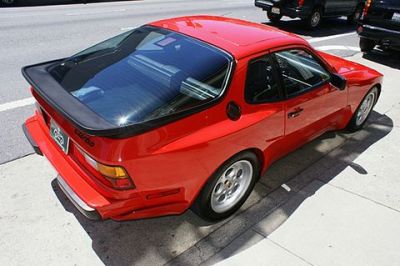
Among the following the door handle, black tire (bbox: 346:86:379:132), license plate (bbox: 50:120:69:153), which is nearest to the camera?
license plate (bbox: 50:120:69:153)

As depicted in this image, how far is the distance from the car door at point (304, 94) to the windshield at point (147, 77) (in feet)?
2.64

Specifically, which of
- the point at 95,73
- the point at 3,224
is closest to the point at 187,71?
the point at 95,73

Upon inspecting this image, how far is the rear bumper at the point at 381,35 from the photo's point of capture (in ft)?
25.8

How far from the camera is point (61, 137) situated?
296 centimetres

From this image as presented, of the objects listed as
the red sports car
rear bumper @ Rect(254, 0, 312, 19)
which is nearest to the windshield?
the red sports car

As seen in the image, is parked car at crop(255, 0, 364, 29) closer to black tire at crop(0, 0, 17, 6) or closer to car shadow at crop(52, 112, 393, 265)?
car shadow at crop(52, 112, 393, 265)

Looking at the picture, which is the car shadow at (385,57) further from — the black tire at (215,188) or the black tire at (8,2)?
the black tire at (8,2)

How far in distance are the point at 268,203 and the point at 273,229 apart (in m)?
0.38

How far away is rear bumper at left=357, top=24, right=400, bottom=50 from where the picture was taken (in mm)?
7879

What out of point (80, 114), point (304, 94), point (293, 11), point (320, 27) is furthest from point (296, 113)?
point (320, 27)

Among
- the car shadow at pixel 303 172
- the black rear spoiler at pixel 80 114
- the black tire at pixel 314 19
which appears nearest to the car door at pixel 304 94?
the car shadow at pixel 303 172

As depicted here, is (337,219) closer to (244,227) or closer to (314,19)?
(244,227)

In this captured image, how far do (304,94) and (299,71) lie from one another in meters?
0.32

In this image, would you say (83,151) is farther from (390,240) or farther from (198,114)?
(390,240)
